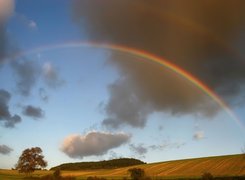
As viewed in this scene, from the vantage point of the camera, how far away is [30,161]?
439ft

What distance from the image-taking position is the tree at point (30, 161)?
5231 inches

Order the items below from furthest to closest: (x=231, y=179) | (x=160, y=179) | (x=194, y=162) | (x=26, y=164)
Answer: (x=26, y=164) → (x=194, y=162) → (x=160, y=179) → (x=231, y=179)

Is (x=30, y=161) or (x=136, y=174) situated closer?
(x=136, y=174)

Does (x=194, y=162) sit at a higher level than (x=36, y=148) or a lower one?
lower

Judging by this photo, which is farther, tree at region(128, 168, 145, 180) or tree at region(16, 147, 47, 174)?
tree at region(16, 147, 47, 174)

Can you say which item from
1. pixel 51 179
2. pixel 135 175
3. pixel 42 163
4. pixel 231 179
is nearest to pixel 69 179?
pixel 51 179

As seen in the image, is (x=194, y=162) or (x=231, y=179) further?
(x=194, y=162)

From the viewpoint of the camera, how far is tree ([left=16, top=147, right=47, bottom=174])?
132875 mm

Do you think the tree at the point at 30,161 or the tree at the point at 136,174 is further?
the tree at the point at 30,161

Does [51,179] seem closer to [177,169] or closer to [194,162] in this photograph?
[177,169]

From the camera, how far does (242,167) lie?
8231cm

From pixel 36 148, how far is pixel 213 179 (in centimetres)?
8648

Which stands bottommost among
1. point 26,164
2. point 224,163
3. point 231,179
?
point 231,179

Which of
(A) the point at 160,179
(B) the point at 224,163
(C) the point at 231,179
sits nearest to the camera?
(C) the point at 231,179
